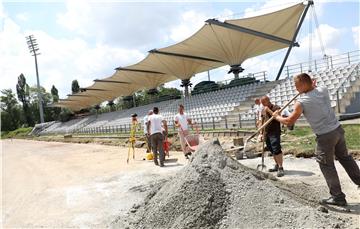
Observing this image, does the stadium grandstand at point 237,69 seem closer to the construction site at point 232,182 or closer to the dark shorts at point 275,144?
the construction site at point 232,182

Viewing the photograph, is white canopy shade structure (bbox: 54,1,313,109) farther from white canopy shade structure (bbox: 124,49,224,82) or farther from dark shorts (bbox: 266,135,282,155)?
dark shorts (bbox: 266,135,282,155)

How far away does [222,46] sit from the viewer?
119ft

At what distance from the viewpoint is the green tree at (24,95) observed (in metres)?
101

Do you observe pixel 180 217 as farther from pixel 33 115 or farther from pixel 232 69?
pixel 33 115

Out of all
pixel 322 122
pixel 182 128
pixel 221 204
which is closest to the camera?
pixel 221 204

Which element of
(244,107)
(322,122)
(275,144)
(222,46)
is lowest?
(275,144)

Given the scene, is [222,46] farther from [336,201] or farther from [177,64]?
[336,201]

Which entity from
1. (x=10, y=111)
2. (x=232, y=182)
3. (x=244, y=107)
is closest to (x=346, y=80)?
(x=244, y=107)

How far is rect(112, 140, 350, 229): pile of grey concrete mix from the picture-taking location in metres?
4.36

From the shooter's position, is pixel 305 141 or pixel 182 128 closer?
pixel 182 128

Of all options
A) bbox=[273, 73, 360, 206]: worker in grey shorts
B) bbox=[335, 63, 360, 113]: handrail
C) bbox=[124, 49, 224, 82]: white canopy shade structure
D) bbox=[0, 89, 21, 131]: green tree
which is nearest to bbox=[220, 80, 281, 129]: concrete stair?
bbox=[335, 63, 360, 113]: handrail

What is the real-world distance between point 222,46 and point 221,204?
3252 cm

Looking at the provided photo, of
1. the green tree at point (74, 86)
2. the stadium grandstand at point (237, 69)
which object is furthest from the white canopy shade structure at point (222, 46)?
the green tree at point (74, 86)

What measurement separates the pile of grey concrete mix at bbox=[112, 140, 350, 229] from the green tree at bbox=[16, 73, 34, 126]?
10253 centimetres
